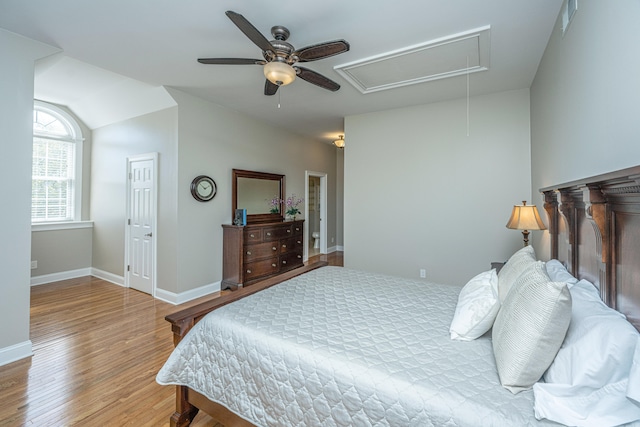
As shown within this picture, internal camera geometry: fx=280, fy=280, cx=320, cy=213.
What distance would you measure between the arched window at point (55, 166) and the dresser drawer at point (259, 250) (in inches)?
130

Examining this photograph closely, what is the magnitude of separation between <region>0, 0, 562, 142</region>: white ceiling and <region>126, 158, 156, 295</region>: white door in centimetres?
118

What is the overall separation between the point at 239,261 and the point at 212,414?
266cm

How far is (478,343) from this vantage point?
4.40ft

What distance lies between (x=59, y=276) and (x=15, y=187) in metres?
3.08

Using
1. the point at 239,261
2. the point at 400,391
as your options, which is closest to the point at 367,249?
the point at 239,261

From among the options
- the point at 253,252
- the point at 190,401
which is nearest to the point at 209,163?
the point at 253,252

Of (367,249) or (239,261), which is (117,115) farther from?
(367,249)

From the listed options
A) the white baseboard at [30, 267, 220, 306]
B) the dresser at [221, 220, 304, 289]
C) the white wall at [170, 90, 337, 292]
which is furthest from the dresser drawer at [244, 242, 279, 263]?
the white baseboard at [30, 267, 220, 306]

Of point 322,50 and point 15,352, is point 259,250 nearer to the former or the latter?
point 15,352

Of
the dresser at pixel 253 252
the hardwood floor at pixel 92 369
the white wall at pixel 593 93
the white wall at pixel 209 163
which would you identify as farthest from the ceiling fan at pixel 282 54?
the dresser at pixel 253 252

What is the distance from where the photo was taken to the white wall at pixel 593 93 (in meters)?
1.12

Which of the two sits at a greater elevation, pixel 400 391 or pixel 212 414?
pixel 400 391

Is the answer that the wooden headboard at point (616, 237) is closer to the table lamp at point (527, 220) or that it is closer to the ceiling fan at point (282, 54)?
the table lamp at point (527, 220)

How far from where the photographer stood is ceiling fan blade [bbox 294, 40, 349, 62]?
1.85 m
